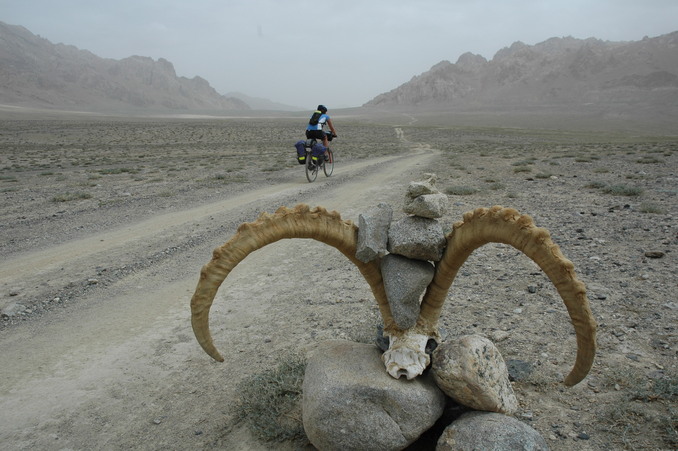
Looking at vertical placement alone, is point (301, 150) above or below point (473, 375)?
above

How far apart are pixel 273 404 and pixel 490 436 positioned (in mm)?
2005

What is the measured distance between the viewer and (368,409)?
10.3 feet

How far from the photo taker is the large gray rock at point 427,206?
331cm

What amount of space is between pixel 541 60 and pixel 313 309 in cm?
21639

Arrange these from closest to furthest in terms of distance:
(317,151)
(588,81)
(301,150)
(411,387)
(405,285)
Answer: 1. (411,387)
2. (405,285)
3. (301,150)
4. (317,151)
5. (588,81)

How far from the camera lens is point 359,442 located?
3145 mm

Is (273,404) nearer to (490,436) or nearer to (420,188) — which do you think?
(490,436)

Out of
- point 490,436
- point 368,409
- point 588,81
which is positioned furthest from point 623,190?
point 588,81

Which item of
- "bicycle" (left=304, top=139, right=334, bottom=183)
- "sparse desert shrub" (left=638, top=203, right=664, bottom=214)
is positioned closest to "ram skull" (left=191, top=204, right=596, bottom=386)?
"sparse desert shrub" (left=638, top=203, right=664, bottom=214)

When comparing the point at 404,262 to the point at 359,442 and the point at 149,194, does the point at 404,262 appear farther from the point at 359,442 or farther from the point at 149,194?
the point at 149,194

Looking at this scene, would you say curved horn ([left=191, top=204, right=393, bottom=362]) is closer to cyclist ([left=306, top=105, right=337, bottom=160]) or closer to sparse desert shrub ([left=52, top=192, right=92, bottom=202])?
sparse desert shrub ([left=52, top=192, right=92, bottom=202])

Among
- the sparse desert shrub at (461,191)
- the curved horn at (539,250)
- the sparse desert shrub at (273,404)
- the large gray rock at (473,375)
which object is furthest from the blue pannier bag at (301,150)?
the large gray rock at (473,375)

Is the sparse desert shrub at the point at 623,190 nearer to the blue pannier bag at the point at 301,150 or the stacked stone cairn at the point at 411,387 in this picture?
the blue pannier bag at the point at 301,150

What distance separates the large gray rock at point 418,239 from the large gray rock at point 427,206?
0.26 feet
